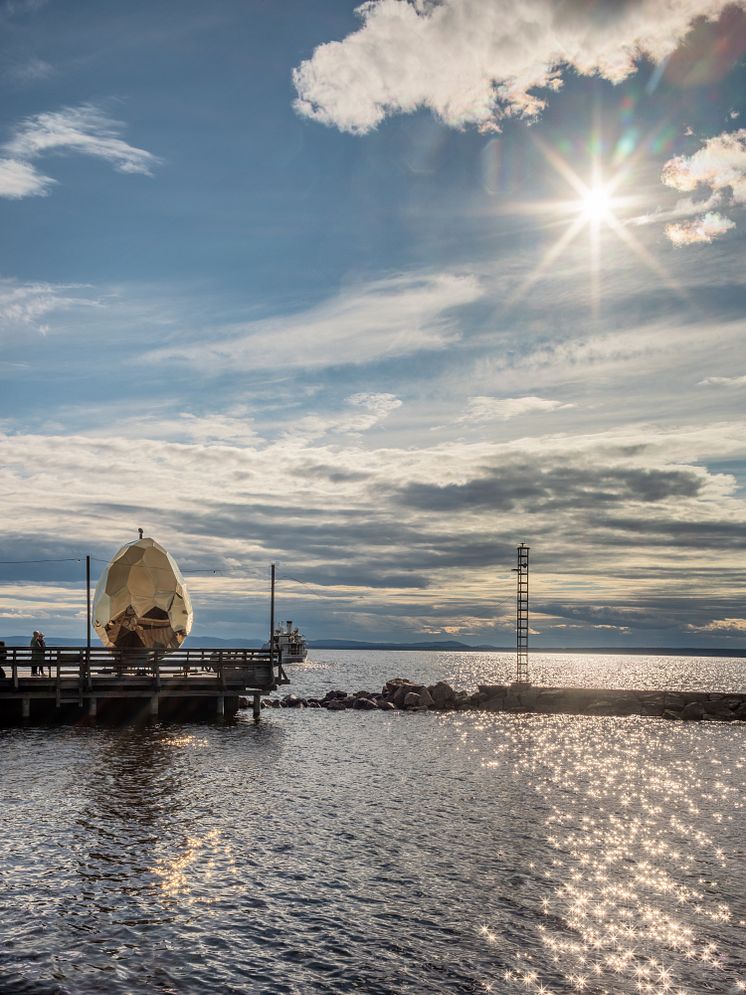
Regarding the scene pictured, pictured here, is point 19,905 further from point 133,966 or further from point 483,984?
point 483,984

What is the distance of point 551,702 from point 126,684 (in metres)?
30.1

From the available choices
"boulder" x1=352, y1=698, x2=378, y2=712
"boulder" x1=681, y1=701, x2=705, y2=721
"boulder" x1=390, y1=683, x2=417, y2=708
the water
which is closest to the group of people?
the water

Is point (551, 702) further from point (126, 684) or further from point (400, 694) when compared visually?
point (126, 684)

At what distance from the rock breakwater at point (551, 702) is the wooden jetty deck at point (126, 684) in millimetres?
12490

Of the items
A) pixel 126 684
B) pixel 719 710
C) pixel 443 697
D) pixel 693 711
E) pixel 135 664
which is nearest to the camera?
pixel 126 684

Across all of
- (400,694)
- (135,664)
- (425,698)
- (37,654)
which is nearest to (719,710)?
(425,698)

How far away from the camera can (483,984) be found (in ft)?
38.3

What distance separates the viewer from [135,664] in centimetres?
4169

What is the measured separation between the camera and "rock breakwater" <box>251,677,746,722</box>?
5534 centimetres

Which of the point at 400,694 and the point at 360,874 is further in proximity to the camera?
the point at 400,694

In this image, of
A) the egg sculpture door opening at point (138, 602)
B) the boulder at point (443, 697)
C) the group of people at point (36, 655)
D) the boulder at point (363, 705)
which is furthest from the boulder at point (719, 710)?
the group of people at point (36, 655)

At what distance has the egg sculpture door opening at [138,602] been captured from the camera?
44.0m

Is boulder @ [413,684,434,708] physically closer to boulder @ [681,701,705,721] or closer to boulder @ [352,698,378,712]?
boulder @ [352,698,378,712]

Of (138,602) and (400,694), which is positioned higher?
(138,602)
